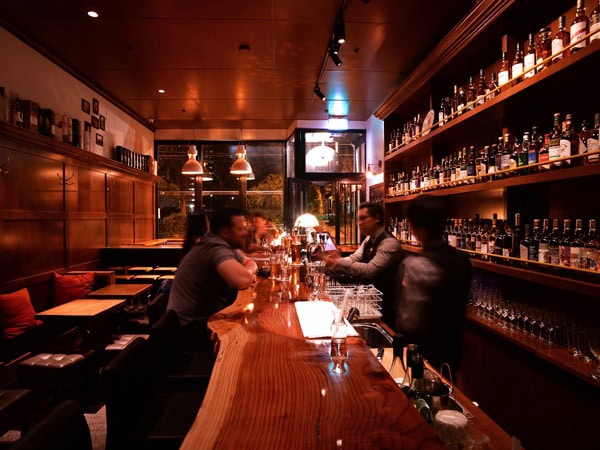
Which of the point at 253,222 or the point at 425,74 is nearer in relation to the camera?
the point at 425,74

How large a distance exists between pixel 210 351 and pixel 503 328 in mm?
1926

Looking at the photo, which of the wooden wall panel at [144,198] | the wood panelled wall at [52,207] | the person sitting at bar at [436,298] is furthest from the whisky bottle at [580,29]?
the wooden wall panel at [144,198]

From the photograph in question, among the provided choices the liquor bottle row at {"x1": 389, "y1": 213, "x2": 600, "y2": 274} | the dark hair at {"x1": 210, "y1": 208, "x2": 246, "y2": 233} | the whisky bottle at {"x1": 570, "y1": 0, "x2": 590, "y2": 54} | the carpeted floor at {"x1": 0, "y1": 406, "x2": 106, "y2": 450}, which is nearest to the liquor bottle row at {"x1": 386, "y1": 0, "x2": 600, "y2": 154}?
the whisky bottle at {"x1": 570, "y1": 0, "x2": 590, "y2": 54}

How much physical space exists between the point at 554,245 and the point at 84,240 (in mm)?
5512

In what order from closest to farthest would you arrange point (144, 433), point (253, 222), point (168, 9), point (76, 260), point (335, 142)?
point (144, 433)
point (168, 9)
point (76, 260)
point (253, 222)
point (335, 142)

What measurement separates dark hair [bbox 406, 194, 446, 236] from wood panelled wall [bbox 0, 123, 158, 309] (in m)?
3.84

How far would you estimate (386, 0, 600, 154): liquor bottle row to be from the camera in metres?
1.99

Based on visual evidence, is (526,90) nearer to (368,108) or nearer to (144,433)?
(144,433)

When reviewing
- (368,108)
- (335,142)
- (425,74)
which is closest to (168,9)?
(425,74)

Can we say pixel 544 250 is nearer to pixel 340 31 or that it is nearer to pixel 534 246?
pixel 534 246

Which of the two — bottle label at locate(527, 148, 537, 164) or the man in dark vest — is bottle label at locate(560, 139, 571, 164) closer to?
bottle label at locate(527, 148, 537, 164)

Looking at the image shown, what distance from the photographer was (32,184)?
14.4 feet

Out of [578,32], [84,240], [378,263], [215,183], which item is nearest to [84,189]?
[84,240]

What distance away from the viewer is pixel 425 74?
151 inches
